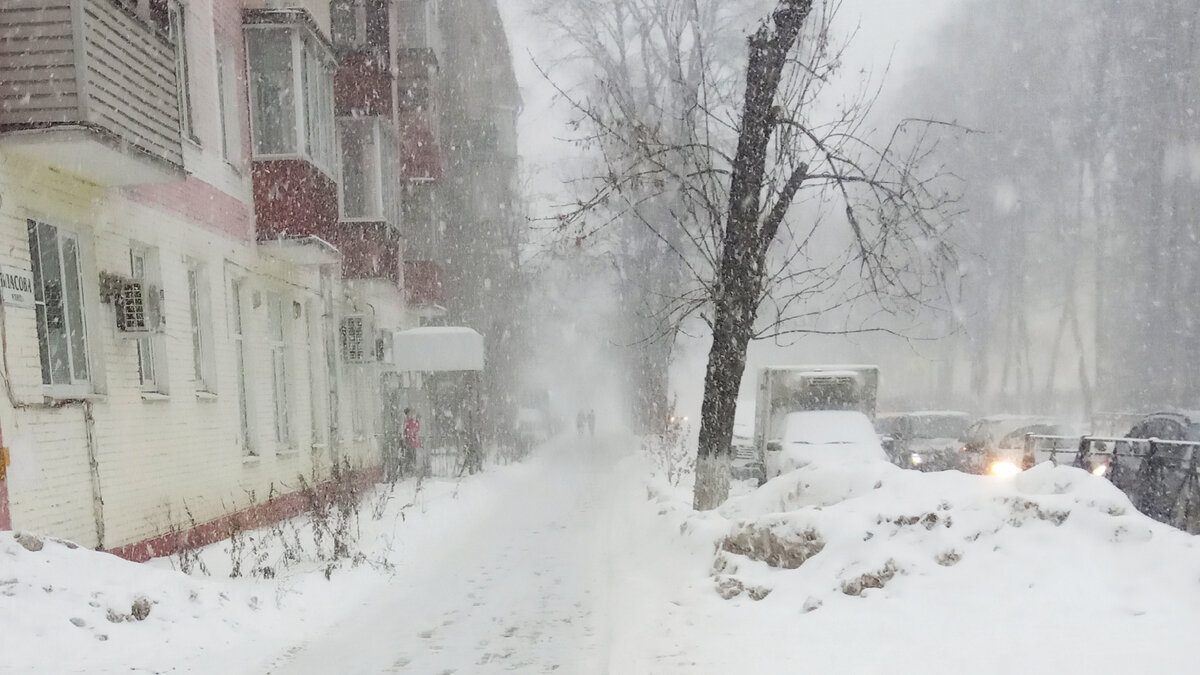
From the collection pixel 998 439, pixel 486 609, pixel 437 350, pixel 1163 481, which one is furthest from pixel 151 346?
pixel 998 439

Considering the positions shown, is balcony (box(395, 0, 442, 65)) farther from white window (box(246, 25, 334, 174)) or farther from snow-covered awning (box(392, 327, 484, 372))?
white window (box(246, 25, 334, 174))

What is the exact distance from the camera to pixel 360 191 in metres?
17.5

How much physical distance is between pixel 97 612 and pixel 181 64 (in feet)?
24.0

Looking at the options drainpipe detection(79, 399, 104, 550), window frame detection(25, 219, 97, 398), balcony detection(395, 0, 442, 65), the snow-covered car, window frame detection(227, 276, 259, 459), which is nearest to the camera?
window frame detection(25, 219, 97, 398)

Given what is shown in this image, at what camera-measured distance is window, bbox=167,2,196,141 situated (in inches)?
404

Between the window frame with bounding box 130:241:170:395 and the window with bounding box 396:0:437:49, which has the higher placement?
the window with bounding box 396:0:437:49

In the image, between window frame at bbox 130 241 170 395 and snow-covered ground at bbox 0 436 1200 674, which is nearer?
snow-covered ground at bbox 0 436 1200 674

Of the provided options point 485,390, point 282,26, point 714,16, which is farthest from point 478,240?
point 282,26

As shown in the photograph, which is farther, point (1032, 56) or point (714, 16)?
point (1032, 56)

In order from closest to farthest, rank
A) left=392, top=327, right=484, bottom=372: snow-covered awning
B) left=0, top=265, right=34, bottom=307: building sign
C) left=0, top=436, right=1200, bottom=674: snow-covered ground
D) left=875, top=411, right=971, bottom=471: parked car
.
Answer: left=0, top=436, right=1200, bottom=674: snow-covered ground, left=0, top=265, right=34, bottom=307: building sign, left=875, top=411, right=971, bottom=471: parked car, left=392, top=327, right=484, bottom=372: snow-covered awning

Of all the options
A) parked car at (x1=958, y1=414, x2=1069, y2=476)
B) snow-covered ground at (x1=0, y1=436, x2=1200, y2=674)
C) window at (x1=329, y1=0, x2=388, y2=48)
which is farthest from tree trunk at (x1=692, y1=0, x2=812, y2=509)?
window at (x1=329, y1=0, x2=388, y2=48)

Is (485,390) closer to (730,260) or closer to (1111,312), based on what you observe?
(730,260)

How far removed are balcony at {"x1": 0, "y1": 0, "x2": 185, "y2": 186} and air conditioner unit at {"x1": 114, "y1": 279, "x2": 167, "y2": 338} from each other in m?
1.14

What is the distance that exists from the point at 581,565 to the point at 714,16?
1649 centimetres
